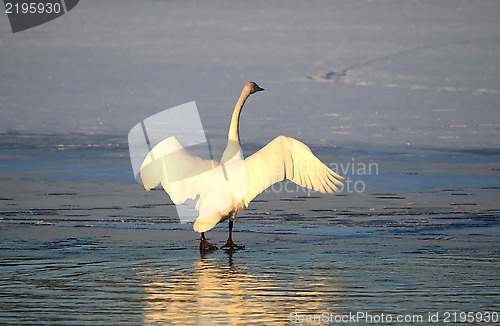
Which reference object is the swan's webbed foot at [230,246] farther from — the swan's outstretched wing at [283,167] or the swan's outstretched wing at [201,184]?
the swan's outstretched wing at [283,167]

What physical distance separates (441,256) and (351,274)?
1.48 m

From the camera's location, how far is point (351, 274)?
816cm

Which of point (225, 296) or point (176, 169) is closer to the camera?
point (225, 296)

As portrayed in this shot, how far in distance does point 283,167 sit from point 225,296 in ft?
9.80

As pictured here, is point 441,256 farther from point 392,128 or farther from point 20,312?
point 392,128

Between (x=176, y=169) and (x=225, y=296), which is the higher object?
(x=176, y=169)

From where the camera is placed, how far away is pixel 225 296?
7.25 meters

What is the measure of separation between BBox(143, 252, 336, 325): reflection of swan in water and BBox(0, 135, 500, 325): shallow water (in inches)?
0.6

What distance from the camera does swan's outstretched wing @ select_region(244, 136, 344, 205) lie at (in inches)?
387

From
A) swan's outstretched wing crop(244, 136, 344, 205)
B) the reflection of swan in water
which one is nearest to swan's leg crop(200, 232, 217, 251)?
swan's outstretched wing crop(244, 136, 344, 205)

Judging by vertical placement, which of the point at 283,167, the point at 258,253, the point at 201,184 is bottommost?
the point at 258,253

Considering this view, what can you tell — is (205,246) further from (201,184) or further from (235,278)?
(235,278)

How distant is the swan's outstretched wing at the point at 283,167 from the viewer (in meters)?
9.82

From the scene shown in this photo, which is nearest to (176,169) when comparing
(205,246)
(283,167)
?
(205,246)
